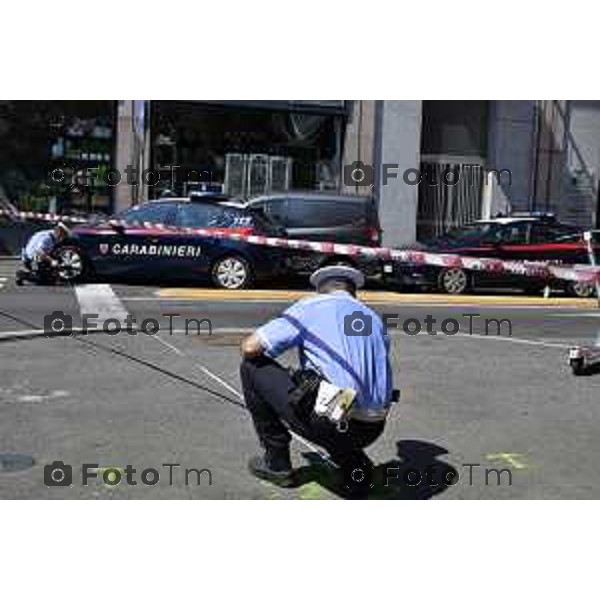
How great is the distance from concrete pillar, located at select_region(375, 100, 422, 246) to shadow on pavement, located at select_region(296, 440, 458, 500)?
1803cm

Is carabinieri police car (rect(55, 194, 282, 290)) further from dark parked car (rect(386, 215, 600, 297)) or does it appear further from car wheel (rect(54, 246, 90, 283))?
dark parked car (rect(386, 215, 600, 297))

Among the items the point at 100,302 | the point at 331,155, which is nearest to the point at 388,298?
the point at 100,302

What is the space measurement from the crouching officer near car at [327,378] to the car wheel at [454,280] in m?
12.2

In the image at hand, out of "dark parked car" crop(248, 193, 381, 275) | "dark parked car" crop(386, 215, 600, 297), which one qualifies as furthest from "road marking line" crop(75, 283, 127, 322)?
"dark parked car" crop(386, 215, 600, 297)

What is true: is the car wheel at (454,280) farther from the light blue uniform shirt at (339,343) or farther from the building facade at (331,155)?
the light blue uniform shirt at (339,343)

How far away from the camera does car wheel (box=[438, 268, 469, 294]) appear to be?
17.8 meters

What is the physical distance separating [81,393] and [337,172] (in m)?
17.9

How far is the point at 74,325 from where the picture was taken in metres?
11.5

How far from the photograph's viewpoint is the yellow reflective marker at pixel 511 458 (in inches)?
254

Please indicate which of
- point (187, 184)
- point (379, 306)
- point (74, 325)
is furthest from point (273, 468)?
point (187, 184)

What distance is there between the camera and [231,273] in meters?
16.9

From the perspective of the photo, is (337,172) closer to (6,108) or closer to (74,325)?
(6,108)

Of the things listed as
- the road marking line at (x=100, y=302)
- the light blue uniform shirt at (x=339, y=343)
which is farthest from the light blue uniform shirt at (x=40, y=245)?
the light blue uniform shirt at (x=339, y=343)

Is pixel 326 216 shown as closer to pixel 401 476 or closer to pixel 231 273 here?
pixel 231 273
